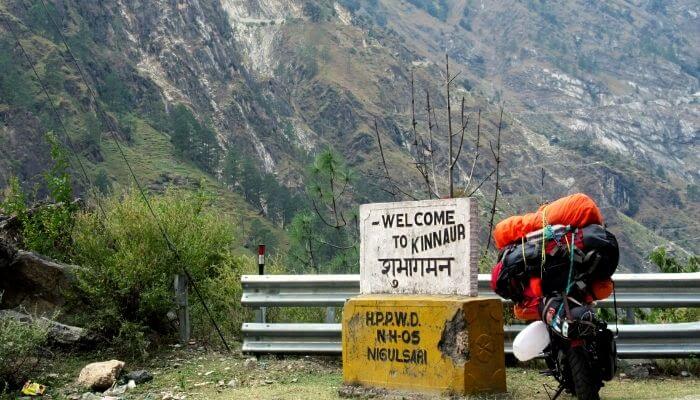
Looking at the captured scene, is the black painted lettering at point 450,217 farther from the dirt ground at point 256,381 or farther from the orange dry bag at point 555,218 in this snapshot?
the dirt ground at point 256,381

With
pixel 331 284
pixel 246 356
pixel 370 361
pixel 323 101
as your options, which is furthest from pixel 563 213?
pixel 323 101

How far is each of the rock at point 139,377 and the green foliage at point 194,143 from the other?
299ft

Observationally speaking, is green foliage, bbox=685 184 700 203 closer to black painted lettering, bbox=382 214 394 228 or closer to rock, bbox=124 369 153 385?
black painted lettering, bbox=382 214 394 228

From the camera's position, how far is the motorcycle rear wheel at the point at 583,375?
4.91 meters

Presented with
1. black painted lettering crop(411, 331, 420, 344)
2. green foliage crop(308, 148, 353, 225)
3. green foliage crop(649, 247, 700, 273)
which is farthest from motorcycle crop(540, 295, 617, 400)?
green foliage crop(308, 148, 353, 225)

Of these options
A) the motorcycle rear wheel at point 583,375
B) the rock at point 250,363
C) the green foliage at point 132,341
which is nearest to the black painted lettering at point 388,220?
the motorcycle rear wheel at point 583,375

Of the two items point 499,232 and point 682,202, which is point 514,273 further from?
point 682,202

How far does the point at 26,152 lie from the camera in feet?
269

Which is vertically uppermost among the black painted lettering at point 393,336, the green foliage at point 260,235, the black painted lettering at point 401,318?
the green foliage at point 260,235

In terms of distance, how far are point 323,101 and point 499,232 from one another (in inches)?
6500

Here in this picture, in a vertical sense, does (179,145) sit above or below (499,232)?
above

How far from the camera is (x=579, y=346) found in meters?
4.95

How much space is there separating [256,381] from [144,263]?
1869 mm

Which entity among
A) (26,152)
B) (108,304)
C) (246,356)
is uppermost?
(26,152)
